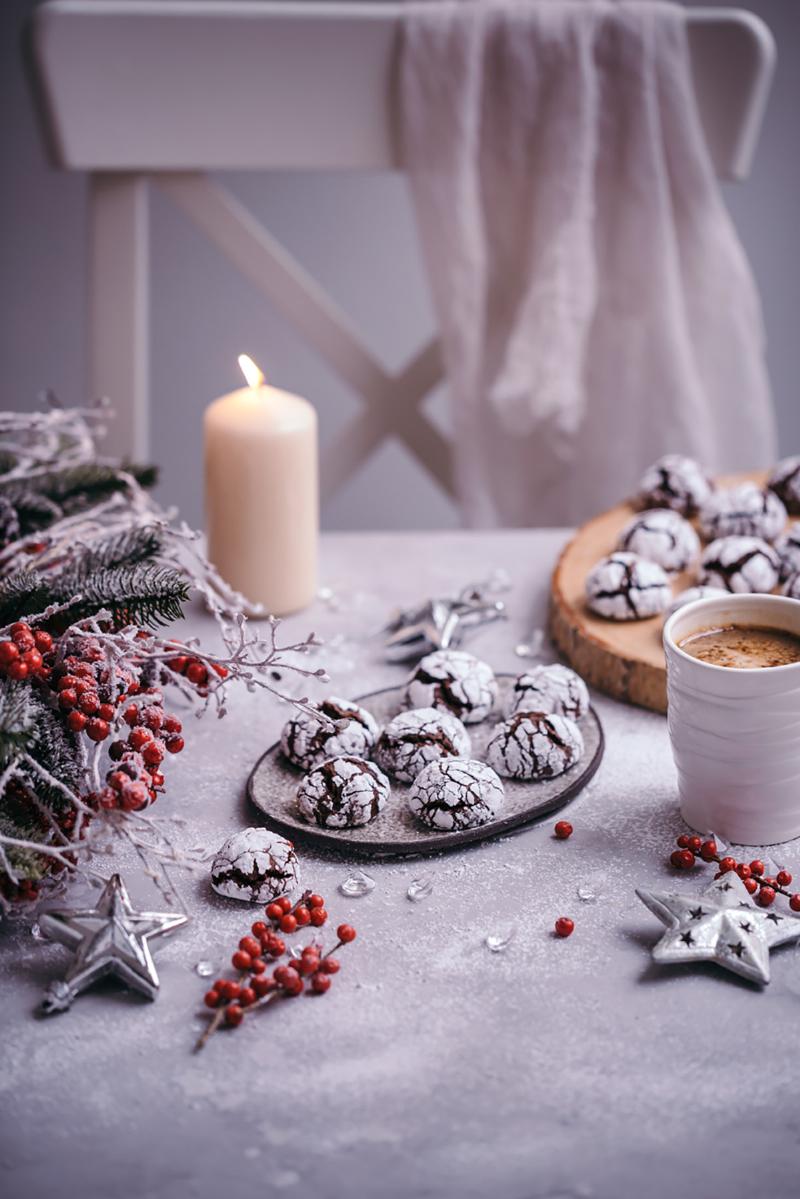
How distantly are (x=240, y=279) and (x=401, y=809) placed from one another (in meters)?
1.61

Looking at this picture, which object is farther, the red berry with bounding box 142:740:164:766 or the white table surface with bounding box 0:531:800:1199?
the red berry with bounding box 142:740:164:766

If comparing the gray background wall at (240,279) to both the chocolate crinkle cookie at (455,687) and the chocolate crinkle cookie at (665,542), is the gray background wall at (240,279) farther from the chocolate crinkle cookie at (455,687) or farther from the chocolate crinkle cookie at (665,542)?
the chocolate crinkle cookie at (455,687)

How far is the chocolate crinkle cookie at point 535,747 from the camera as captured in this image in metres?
0.74

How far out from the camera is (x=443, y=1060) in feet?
1.83

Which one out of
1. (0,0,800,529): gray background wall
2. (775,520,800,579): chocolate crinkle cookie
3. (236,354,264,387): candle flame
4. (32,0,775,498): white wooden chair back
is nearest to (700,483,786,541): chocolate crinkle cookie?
(775,520,800,579): chocolate crinkle cookie

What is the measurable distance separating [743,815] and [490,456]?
0.96 meters

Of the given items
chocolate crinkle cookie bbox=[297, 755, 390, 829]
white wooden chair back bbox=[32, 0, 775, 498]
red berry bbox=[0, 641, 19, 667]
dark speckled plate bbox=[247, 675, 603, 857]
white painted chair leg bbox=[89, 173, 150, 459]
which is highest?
white wooden chair back bbox=[32, 0, 775, 498]

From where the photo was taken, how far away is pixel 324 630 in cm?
100

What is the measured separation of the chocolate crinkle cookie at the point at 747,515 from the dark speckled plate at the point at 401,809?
0.88 ft

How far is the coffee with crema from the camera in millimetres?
698

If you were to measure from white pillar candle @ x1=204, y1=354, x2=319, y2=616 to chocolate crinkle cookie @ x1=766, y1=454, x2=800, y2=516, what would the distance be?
0.39 m

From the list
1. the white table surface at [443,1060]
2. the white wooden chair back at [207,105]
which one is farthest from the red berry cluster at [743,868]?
the white wooden chair back at [207,105]

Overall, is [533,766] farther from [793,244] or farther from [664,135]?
[793,244]

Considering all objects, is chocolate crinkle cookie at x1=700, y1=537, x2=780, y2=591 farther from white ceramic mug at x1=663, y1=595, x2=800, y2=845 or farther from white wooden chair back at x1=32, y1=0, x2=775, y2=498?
white wooden chair back at x1=32, y1=0, x2=775, y2=498
